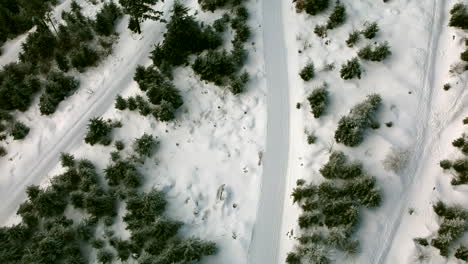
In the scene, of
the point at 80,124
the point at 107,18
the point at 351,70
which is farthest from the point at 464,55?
the point at 80,124

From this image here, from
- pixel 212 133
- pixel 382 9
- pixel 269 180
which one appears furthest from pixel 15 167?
pixel 382 9

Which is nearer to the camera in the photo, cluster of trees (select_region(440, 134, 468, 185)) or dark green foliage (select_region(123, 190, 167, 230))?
cluster of trees (select_region(440, 134, 468, 185))

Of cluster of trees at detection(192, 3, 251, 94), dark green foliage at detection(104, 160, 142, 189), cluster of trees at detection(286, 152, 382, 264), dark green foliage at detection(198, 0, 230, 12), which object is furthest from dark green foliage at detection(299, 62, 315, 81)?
dark green foliage at detection(104, 160, 142, 189)

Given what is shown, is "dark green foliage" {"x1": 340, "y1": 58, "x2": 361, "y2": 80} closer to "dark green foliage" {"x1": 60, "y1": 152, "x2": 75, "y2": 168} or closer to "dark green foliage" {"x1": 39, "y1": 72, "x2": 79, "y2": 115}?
"dark green foliage" {"x1": 60, "y1": 152, "x2": 75, "y2": 168}

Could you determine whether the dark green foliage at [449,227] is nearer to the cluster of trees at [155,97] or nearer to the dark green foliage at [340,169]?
the dark green foliage at [340,169]

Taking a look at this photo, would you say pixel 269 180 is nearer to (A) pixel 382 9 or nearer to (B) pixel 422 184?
(B) pixel 422 184

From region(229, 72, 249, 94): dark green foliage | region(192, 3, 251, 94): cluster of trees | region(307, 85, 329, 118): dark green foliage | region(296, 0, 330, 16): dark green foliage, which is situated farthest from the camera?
region(296, 0, 330, 16): dark green foliage

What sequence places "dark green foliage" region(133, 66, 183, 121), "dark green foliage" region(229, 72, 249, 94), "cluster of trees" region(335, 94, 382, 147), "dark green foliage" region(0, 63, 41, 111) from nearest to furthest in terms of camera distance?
"cluster of trees" region(335, 94, 382, 147) → "dark green foliage" region(133, 66, 183, 121) → "dark green foliage" region(229, 72, 249, 94) → "dark green foliage" region(0, 63, 41, 111)

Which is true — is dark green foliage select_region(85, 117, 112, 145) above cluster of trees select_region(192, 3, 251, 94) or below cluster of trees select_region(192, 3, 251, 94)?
below

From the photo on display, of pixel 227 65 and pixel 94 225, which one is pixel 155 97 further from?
pixel 94 225
